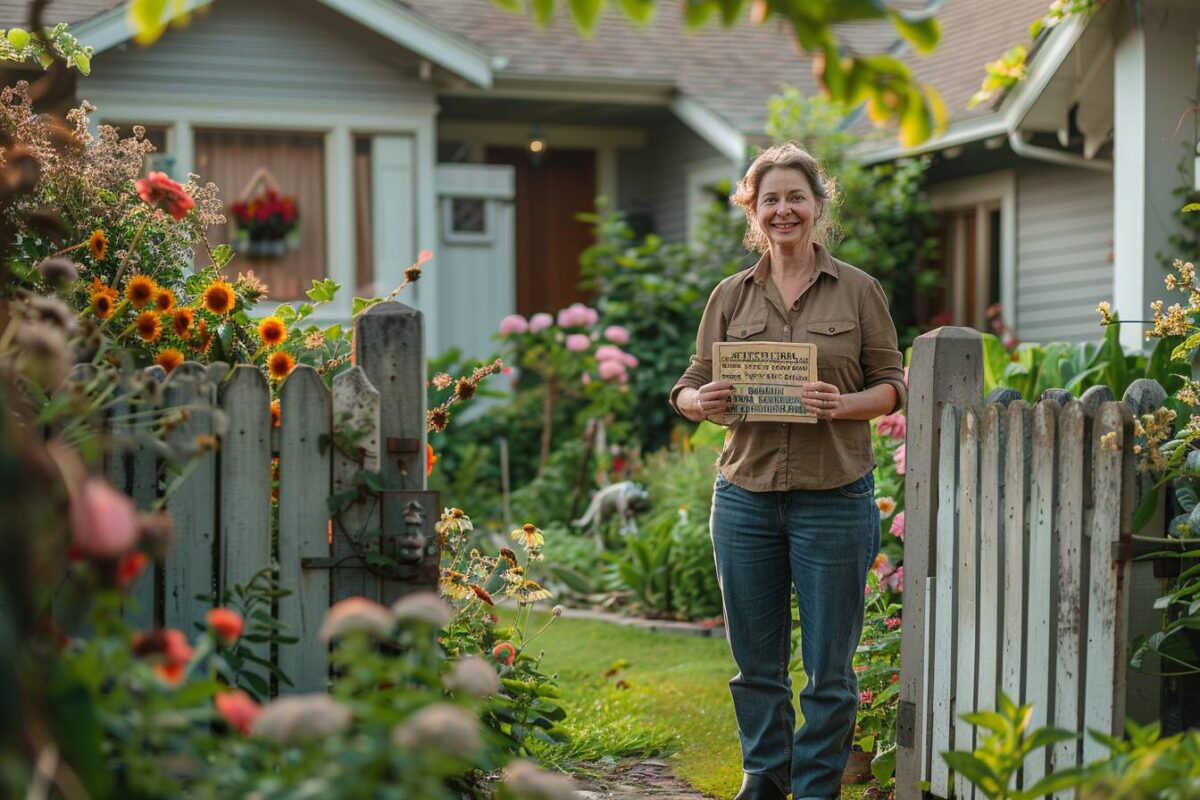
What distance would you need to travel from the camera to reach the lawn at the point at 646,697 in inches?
203

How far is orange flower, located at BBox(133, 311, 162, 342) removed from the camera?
3.54 metres

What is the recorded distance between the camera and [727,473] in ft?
13.8

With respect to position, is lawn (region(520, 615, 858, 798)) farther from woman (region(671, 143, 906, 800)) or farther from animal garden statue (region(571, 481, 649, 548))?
animal garden statue (region(571, 481, 649, 548))

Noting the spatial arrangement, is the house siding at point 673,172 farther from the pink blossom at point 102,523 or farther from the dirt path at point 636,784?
the pink blossom at point 102,523

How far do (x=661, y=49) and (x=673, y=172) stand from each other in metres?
1.22

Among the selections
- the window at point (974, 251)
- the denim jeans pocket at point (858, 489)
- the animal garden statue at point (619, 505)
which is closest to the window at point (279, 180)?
the animal garden statue at point (619, 505)

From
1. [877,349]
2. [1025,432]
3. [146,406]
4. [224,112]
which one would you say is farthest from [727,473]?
[224,112]

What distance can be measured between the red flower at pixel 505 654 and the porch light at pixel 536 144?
1031cm

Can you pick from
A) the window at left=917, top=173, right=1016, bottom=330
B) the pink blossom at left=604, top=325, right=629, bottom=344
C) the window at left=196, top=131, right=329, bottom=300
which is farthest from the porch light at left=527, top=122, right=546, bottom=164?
the window at left=917, top=173, right=1016, bottom=330

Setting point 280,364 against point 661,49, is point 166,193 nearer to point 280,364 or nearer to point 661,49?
point 280,364

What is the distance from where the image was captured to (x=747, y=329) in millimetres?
4195

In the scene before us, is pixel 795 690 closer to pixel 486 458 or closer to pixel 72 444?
pixel 72 444

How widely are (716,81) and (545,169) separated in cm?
213

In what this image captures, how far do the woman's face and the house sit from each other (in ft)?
24.8
